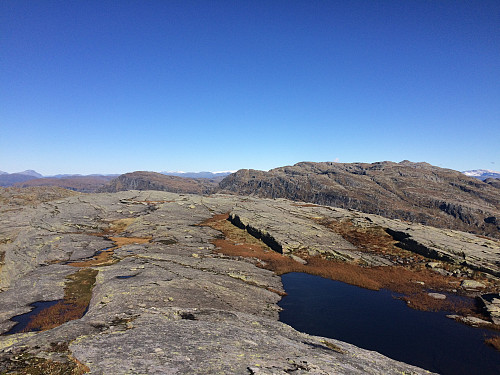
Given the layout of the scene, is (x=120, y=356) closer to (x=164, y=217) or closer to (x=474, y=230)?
(x=164, y=217)

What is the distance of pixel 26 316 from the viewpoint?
2525 cm

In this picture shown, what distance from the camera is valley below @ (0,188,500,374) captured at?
45.7ft

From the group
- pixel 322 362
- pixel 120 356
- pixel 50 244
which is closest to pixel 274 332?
pixel 322 362

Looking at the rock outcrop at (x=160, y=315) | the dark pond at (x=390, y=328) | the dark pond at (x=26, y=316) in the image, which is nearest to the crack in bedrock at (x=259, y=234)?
the rock outcrop at (x=160, y=315)

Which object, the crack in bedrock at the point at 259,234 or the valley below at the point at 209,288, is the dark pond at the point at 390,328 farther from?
the crack in bedrock at the point at 259,234

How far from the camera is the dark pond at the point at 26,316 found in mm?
22802

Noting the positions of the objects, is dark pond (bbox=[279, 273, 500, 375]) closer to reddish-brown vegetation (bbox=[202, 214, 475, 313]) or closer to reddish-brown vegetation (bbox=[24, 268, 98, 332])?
reddish-brown vegetation (bbox=[202, 214, 475, 313])

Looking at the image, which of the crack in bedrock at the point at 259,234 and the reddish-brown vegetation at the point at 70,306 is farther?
the crack in bedrock at the point at 259,234

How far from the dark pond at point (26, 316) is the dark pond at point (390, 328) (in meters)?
27.1

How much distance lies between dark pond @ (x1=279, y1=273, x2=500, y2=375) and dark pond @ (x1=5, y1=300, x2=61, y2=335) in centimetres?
2708

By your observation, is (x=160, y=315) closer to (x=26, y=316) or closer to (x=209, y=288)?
(x=209, y=288)

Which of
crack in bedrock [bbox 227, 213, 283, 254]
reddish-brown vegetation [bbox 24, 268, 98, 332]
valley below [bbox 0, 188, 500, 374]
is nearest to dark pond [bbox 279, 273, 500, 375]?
valley below [bbox 0, 188, 500, 374]

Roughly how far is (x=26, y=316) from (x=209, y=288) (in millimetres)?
19636

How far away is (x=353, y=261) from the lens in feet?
164
